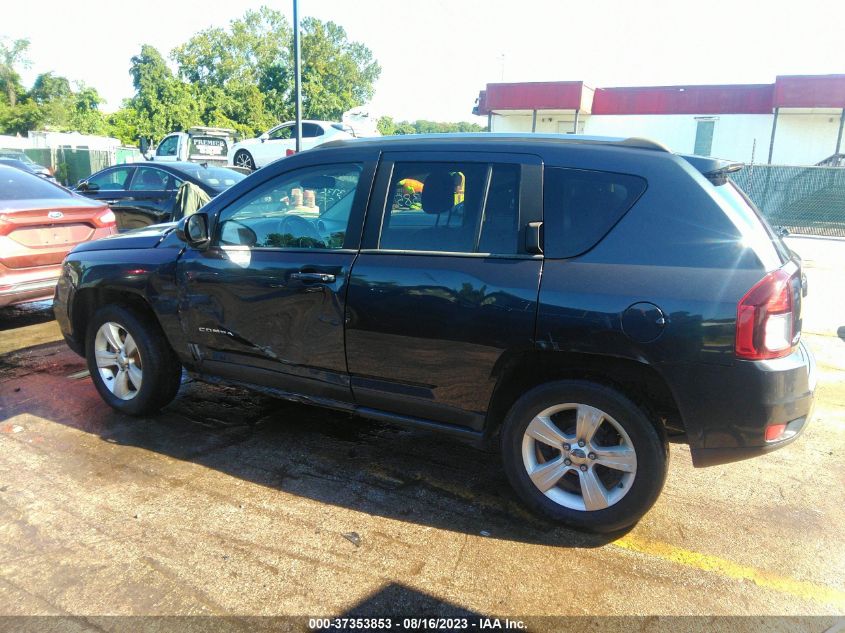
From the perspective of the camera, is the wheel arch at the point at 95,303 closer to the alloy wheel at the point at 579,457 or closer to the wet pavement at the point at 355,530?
the wet pavement at the point at 355,530

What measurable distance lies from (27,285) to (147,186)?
13.3 feet

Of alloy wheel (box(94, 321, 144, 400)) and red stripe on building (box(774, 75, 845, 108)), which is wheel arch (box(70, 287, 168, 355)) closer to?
alloy wheel (box(94, 321, 144, 400))

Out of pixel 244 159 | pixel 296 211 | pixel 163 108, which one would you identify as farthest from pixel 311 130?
pixel 163 108

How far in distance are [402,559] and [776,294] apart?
2.00 meters

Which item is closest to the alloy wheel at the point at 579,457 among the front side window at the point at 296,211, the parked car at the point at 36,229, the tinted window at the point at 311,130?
the front side window at the point at 296,211

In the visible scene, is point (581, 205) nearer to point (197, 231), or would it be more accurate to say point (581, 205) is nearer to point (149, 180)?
point (197, 231)

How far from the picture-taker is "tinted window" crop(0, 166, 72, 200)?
6.18m

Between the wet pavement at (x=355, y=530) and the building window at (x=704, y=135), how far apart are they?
92.7 feet

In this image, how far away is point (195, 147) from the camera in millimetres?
18516

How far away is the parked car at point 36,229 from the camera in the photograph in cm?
→ 582

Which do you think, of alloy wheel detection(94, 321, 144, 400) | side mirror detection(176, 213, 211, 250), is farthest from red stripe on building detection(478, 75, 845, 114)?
alloy wheel detection(94, 321, 144, 400)

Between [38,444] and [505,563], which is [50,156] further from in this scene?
[505,563]

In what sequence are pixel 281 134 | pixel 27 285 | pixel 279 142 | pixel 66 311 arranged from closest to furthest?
1. pixel 66 311
2. pixel 27 285
3. pixel 279 142
4. pixel 281 134

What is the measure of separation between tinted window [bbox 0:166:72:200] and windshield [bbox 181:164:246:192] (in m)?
2.53
